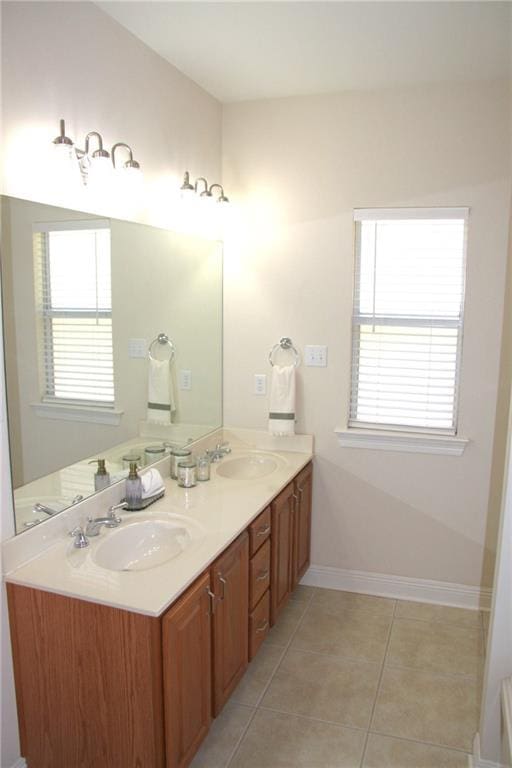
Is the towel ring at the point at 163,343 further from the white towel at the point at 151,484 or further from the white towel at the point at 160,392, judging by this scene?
the white towel at the point at 151,484

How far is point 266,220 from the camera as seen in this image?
3301mm

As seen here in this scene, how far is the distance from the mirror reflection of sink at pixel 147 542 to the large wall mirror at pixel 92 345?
215 mm

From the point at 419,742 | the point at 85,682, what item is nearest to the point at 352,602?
the point at 419,742

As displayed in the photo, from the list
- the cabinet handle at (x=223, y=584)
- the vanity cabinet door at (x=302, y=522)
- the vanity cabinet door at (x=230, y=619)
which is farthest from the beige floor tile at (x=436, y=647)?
the cabinet handle at (x=223, y=584)

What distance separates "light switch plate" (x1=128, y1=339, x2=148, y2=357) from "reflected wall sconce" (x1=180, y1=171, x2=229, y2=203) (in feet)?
2.47

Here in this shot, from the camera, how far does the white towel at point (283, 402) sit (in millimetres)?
3256

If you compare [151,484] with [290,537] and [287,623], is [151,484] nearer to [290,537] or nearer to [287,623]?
[290,537]

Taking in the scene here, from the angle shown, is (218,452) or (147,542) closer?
(147,542)

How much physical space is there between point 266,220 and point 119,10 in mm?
1300

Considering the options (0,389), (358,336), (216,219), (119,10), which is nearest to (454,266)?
(358,336)

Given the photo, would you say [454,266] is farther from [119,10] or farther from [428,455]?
[119,10]

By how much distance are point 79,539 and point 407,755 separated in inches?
56.7

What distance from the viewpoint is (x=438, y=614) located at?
10.5ft

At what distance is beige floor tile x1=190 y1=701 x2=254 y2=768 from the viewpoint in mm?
2184
